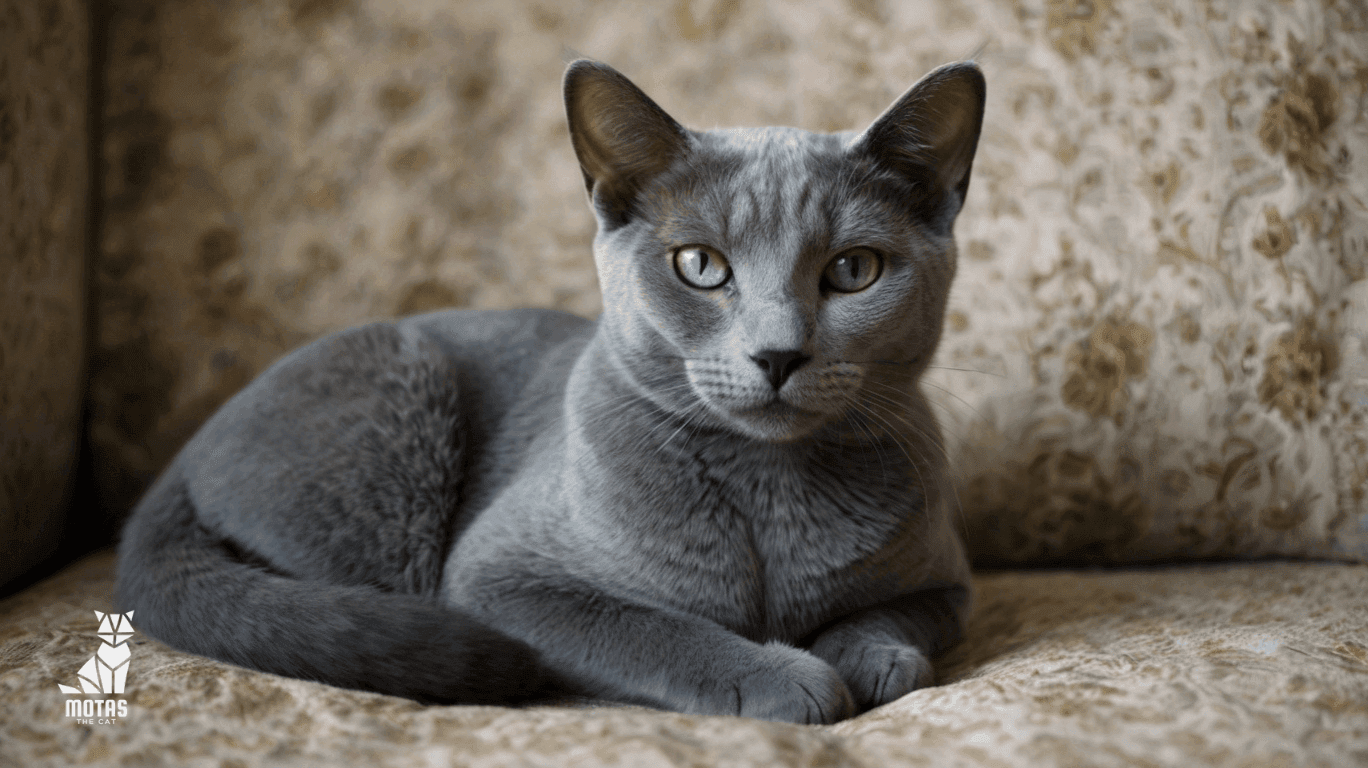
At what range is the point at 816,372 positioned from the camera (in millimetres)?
1007

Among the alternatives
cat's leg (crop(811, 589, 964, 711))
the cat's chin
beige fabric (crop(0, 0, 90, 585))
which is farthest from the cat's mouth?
beige fabric (crop(0, 0, 90, 585))

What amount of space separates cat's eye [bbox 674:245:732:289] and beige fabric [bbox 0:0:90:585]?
3.35ft

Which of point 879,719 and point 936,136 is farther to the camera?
point 936,136

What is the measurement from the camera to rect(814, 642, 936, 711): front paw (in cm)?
104

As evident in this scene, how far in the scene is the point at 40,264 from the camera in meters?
1.48

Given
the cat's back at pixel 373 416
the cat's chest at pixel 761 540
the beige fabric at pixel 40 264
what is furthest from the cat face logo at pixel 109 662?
the cat's chest at pixel 761 540

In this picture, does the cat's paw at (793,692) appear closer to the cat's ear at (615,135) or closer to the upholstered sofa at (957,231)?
the upholstered sofa at (957,231)

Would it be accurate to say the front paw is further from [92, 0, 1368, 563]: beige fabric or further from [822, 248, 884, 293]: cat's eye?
[92, 0, 1368, 563]: beige fabric

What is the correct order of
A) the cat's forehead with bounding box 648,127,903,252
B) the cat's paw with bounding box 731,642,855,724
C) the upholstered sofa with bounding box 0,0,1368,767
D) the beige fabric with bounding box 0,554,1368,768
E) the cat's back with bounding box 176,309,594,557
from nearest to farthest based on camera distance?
the beige fabric with bounding box 0,554,1368,768
the cat's paw with bounding box 731,642,855,724
the cat's forehead with bounding box 648,127,903,252
the cat's back with bounding box 176,309,594,557
the upholstered sofa with bounding box 0,0,1368,767

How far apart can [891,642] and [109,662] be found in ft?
2.97

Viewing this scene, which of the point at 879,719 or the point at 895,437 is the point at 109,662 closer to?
the point at 879,719

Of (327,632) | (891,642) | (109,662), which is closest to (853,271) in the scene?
(891,642)

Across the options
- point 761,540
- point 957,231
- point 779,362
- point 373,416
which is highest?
point 957,231

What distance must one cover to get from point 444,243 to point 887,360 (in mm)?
1053
